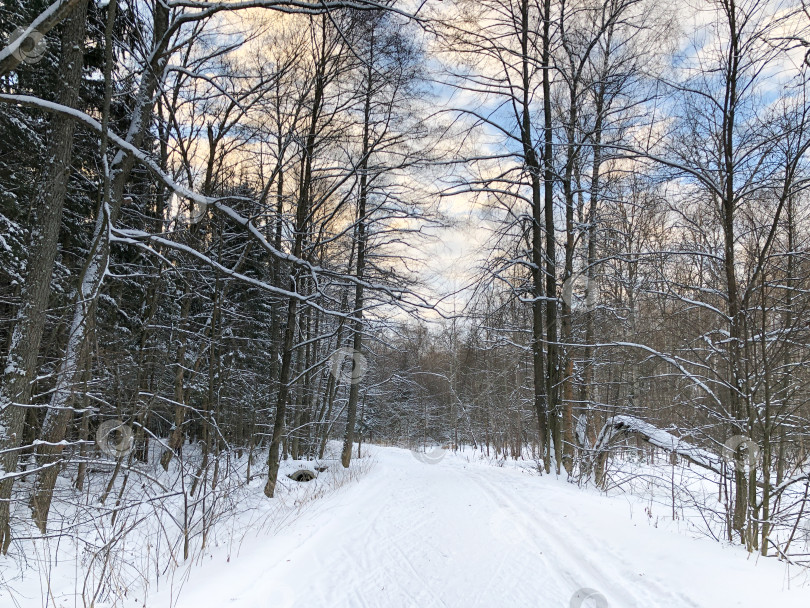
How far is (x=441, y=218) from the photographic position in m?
9.81

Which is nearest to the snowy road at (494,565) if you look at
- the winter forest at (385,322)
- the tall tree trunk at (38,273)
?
the winter forest at (385,322)

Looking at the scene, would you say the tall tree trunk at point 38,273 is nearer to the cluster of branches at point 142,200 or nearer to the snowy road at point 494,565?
the cluster of branches at point 142,200

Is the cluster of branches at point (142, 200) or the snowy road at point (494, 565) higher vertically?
the cluster of branches at point (142, 200)

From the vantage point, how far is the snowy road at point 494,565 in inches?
135

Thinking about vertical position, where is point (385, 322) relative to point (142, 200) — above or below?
below

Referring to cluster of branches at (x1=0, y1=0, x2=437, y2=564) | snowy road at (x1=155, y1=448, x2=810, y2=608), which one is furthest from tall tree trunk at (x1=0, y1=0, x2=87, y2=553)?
snowy road at (x1=155, y1=448, x2=810, y2=608)

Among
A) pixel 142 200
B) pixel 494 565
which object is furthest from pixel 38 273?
Answer: pixel 142 200

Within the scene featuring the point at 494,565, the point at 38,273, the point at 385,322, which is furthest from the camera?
the point at 385,322

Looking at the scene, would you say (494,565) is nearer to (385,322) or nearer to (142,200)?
(385,322)

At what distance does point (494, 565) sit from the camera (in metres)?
4.36

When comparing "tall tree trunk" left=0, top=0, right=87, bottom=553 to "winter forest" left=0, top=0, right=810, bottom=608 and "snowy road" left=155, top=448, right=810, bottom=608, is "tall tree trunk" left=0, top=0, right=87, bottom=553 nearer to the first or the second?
"winter forest" left=0, top=0, right=810, bottom=608

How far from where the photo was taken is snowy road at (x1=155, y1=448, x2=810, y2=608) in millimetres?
3422

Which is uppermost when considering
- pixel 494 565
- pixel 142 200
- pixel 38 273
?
pixel 142 200

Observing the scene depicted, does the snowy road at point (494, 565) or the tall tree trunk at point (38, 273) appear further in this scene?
the tall tree trunk at point (38, 273)
